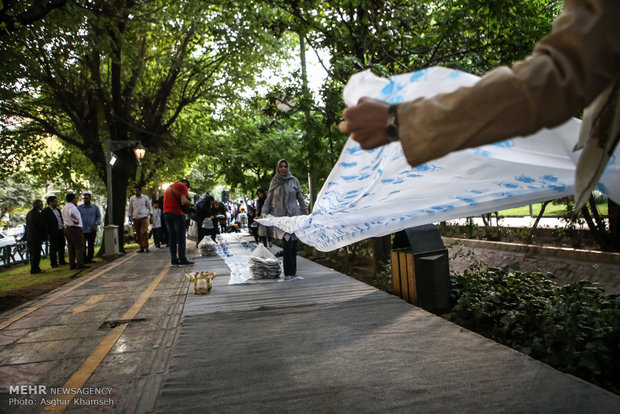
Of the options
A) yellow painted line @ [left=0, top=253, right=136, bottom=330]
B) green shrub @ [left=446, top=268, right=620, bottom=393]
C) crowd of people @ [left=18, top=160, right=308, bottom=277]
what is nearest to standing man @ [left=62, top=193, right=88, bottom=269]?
crowd of people @ [left=18, top=160, right=308, bottom=277]

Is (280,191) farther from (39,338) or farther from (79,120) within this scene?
(79,120)

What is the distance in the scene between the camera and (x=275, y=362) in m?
3.53

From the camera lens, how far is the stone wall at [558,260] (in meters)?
6.91

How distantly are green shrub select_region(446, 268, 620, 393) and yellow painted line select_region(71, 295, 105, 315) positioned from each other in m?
5.29

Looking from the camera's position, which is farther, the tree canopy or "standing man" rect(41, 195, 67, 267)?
"standing man" rect(41, 195, 67, 267)

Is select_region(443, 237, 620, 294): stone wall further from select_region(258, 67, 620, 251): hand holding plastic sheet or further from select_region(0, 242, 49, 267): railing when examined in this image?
select_region(0, 242, 49, 267): railing

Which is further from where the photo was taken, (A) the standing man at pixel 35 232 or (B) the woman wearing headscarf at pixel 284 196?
(A) the standing man at pixel 35 232

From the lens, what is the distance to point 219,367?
3467 millimetres

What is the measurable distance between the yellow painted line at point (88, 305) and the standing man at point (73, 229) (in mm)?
5260

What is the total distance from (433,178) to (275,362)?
1.97 meters

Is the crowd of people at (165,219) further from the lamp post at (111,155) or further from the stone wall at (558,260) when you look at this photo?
the stone wall at (558,260)

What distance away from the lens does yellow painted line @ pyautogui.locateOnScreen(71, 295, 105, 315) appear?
640 centimetres

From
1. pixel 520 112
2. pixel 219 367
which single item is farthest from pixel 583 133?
pixel 219 367

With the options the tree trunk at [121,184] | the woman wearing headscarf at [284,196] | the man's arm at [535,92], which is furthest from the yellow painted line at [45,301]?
the tree trunk at [121,184]
